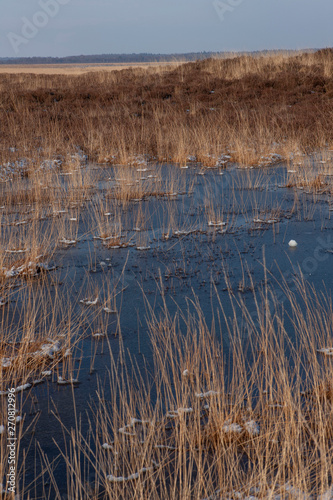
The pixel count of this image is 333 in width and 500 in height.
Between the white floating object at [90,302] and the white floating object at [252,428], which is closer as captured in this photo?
the white floating object at [252,428]

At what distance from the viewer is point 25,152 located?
13086 mm

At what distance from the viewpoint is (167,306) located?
5.40m

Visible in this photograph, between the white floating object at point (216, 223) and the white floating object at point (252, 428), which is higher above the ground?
the white floating object at point (216, 223)

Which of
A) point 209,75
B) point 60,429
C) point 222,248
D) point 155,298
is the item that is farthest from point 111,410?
point 209,75

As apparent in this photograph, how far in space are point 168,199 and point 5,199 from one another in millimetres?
3197

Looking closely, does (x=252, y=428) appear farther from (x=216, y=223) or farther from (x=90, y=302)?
(x=216, y=223)

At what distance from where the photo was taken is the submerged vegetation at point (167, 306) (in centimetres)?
312

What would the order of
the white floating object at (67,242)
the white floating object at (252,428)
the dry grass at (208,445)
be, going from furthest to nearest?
1. the white floating object at (67,242)
2. the white floating object at (252,428)
3. the dry grass at (208,445)

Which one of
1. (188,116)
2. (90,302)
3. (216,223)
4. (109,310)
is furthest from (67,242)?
(188,116)

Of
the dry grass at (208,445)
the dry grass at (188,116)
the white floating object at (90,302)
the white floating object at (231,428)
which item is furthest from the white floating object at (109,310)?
the dry grass at (188,116)

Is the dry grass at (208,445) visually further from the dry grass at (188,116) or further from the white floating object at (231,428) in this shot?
the dry grass at (188,116)

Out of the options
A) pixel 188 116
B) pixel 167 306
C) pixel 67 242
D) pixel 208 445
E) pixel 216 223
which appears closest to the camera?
pixel 208 445

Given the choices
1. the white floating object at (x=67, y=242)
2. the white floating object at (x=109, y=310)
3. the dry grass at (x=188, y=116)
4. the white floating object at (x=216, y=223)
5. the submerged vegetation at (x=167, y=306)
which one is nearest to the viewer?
the submerged vegetation at (x=167, y=306)

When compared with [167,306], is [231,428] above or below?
below
